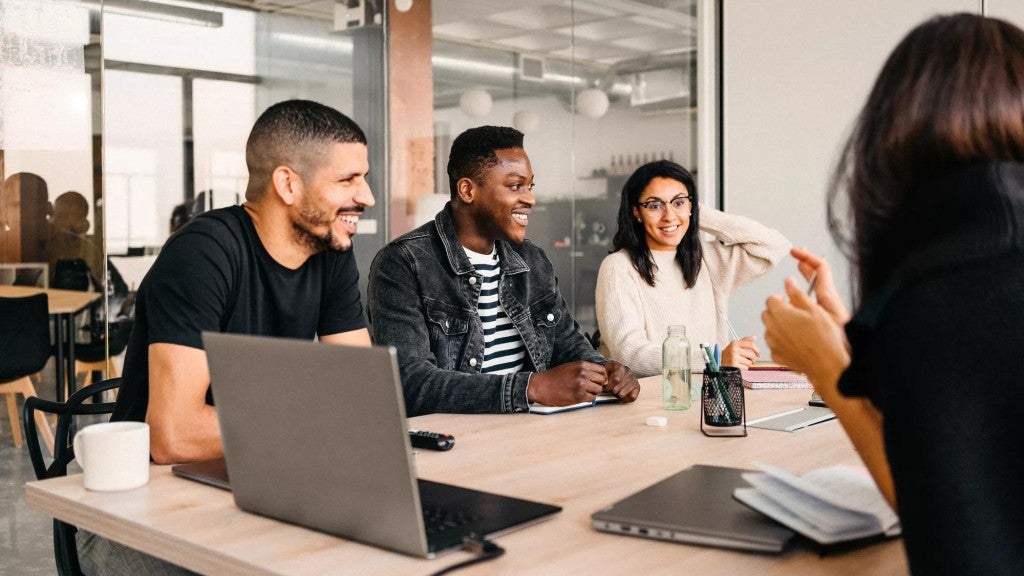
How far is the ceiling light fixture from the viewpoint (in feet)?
12.6

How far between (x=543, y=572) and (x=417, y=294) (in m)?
1.48

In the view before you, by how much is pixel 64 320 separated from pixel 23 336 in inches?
6.3

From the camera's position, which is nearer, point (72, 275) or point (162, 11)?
point (72, 275)

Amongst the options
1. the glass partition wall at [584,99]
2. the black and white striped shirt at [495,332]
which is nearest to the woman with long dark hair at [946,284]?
the black and white striped shirt at [495,332]

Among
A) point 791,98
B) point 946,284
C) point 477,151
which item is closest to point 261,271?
point 477,151

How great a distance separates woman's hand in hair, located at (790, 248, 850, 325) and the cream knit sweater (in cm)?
136

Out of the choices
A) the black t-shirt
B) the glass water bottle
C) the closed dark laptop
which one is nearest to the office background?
the glass water bottle

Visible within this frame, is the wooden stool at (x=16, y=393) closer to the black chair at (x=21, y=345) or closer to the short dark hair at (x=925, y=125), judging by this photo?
the black chair at (x=21, y=345)

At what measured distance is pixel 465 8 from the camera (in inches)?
191

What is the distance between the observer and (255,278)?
190cm

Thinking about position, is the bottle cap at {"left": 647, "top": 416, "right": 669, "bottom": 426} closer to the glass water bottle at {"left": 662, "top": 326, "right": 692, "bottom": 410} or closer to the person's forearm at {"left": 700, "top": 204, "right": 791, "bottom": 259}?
the glass water bottle at {"left": 662, "top": 326, "right": 692, "bottom": 410}

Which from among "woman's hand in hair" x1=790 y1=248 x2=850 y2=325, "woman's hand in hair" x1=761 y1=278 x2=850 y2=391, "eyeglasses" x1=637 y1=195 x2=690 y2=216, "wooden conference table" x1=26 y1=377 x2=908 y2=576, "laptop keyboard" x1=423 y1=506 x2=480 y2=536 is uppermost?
"eyeglasses" x1=637 y1=195 x2=690 y2=216

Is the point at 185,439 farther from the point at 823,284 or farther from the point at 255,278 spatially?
the point at 823,284

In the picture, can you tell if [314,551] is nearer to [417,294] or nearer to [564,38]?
[417,294]
